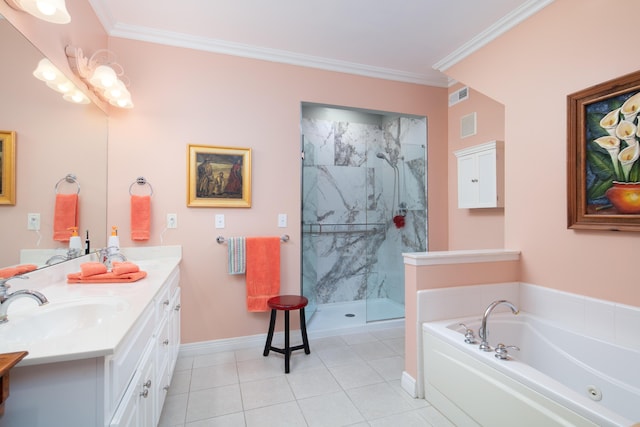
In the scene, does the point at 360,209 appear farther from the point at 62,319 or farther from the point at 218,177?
the point at 62,319

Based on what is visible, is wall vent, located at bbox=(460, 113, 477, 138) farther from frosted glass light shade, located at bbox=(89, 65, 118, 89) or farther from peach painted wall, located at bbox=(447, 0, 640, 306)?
frosted glass light shade, located at bbox=(89, 65, 118, 89)

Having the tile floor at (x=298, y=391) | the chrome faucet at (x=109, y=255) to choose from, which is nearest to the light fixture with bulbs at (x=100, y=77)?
the chrome faucet at (x=109, y=255)

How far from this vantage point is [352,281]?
406 centimetres

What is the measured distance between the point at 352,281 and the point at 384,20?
9.56 ft

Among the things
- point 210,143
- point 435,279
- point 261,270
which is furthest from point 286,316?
point 210,143

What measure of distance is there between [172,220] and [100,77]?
1.10 metres

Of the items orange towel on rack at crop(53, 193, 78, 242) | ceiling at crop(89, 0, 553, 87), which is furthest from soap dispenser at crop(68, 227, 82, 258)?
ceiling at crop(89, 0, 553, 87)

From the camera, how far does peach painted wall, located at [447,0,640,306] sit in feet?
5.58

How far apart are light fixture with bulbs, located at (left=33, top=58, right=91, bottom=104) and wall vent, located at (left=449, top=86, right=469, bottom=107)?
3.27 metres

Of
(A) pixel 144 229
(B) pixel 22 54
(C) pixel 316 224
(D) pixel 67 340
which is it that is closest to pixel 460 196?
(C) pixel 316 224

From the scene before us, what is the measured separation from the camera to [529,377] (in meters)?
1.32

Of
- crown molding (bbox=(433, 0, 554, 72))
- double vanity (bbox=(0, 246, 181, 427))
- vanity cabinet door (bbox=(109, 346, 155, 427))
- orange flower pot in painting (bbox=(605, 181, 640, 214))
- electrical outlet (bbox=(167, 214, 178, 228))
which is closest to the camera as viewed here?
double vanity (bbox=(0, 246, 181, 427))

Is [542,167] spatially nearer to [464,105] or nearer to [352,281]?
[464,105]

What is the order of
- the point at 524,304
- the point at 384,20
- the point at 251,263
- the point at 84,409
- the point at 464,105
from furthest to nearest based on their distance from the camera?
the point at 464,105 < the point at 251,263 < the point at 384,20 < the point at 524,304 < the point at 84,409
